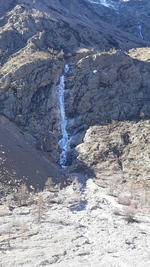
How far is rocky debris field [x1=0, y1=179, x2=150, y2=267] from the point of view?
14602 millimetres

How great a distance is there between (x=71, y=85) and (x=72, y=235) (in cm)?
4168

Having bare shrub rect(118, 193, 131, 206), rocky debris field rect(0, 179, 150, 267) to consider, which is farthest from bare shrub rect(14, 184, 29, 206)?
bare shrub rect(118, 193, 131, 206)

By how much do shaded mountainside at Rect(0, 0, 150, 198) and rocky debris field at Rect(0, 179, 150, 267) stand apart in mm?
16513

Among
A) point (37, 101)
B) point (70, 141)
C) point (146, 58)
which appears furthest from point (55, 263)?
point (146, 58)

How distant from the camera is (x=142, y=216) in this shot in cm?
2531

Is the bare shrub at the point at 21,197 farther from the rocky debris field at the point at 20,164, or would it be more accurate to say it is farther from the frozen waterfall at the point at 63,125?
the frozen waterfall at the point at 63,125

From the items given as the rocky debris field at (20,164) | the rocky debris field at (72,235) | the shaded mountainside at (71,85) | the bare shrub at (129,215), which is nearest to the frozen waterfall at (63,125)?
the shaded mountainside at (71,85)

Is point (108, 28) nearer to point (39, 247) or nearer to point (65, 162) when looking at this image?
point (65, 162)

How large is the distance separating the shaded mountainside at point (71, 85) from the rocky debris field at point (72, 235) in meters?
16.5

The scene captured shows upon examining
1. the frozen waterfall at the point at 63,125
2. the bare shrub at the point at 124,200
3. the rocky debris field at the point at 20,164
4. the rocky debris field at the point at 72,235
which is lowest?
the rocky debris field at the point at 72,235

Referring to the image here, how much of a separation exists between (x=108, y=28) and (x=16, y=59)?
159ft

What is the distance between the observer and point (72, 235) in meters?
18.4

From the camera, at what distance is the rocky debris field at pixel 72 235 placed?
14.6m

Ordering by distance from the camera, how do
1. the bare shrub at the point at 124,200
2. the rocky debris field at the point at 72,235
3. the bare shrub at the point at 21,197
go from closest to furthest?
the rocky debris field at the point at 72,235 → the bare shrub at the point at 21,197 → the bare shrub at the point at 124,200
